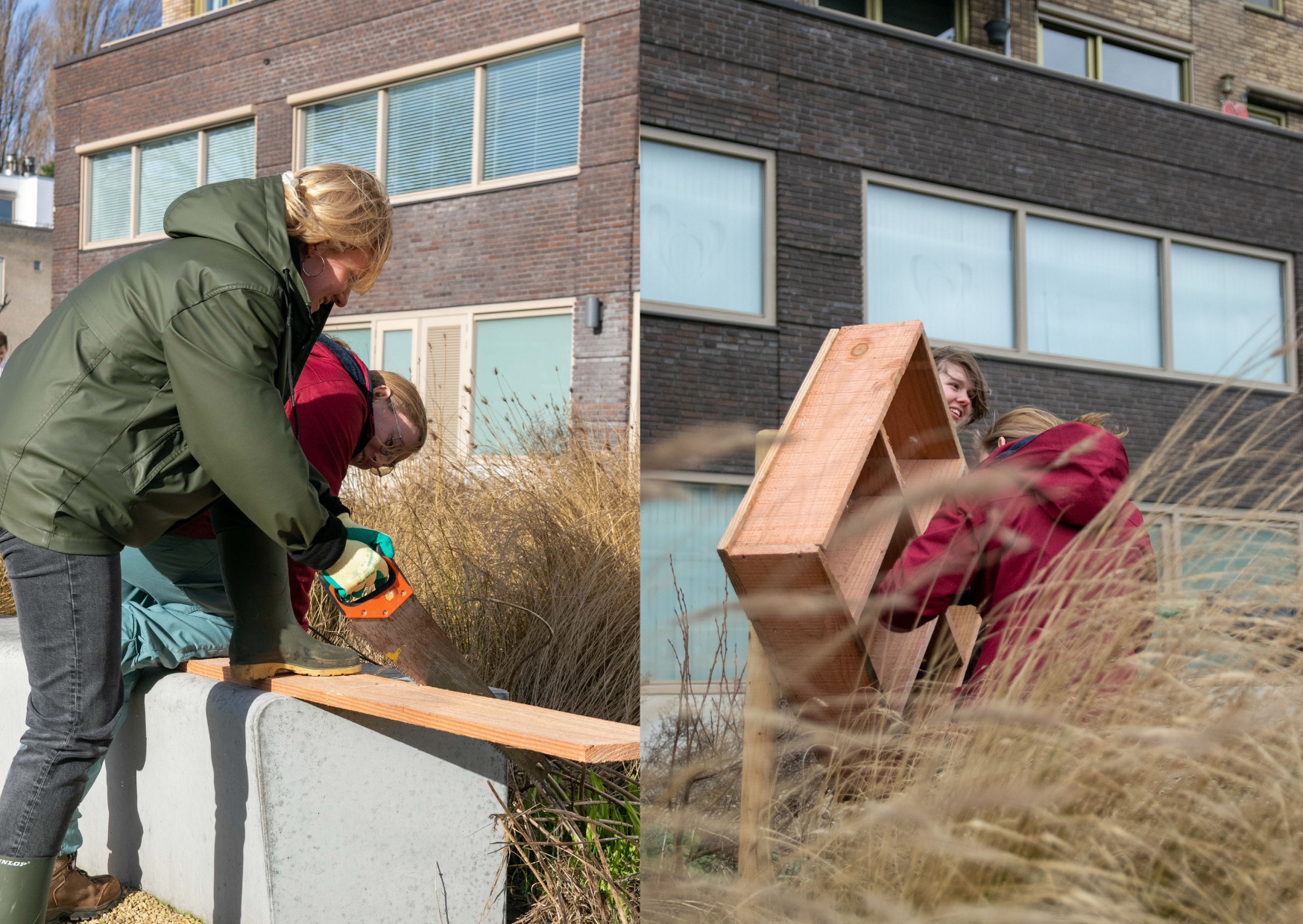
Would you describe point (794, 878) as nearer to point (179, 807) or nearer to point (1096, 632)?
point (1096, 632)

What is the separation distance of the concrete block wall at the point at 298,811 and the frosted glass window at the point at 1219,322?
1893 mm

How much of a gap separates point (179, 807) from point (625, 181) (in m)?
10.1

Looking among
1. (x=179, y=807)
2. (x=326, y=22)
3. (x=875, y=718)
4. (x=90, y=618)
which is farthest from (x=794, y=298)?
(x=326, y=22)

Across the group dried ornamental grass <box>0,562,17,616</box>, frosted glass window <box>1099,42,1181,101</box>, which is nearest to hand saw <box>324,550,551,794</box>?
frosted glass window <box>1099,42,1181,101</box>

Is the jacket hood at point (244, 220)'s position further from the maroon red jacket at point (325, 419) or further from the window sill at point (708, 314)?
the window sill at point (708, 314)

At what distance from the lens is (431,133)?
43.8 ft

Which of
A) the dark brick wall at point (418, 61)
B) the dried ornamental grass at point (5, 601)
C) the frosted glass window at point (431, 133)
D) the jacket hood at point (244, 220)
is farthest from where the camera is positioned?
the frosted glass window at point (431, 133)

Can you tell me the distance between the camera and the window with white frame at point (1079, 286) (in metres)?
0.83

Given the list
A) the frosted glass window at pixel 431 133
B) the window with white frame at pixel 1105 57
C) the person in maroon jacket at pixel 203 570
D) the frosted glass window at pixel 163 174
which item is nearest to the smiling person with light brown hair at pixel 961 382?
the window with white frame at pixel 1105 57

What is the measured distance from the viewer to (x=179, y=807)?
255cm

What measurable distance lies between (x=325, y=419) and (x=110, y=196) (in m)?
15.9

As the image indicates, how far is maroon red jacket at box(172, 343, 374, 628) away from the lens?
8.57 feet

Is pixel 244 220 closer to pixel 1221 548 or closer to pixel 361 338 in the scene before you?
pixel 1221 548

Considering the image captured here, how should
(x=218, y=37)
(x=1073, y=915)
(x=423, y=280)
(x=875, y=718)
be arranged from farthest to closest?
(x=218, y=37) → (x=423, y=280) → (x=875, y=718) → (x=1073, y=915)
